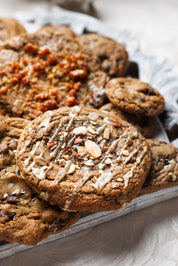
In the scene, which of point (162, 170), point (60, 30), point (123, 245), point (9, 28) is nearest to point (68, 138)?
point (162, 170)

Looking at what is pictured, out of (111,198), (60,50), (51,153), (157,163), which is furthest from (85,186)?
(60,50)

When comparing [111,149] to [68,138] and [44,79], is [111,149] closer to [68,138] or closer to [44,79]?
[68,138]

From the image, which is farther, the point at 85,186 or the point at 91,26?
the point at 91,26

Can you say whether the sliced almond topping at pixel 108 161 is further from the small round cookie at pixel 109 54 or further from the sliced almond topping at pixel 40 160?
the small round cookie at pixel 109 54

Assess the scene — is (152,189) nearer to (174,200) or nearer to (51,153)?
(174,200)

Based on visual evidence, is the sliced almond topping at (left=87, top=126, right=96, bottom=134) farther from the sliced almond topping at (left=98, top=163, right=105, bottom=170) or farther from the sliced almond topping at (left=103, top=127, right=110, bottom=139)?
the sliced almond topping at (left=98, top=163, right=105, bottom=170)

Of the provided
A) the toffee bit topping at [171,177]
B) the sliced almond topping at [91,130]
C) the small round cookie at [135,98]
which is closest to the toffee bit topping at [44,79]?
the small round cookie at [135,98]

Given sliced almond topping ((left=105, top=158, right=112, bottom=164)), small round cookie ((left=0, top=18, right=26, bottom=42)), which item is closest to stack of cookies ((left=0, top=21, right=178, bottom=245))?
sliced almond topping ((left=105, top=158, right=112, bottom=164))
